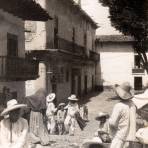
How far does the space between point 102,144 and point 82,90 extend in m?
26.5

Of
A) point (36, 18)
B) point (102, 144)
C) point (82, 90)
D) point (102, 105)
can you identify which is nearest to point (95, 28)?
point (82, 90)

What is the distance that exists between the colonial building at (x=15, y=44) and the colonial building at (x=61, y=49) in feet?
10.8

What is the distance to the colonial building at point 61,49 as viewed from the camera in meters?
23.0

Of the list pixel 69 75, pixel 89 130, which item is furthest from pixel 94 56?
pixel 89 130

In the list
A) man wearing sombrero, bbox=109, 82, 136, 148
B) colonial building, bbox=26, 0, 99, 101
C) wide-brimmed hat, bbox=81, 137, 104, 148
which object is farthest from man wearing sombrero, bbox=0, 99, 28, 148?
colonial building, bbox=26, 0, 99, 101

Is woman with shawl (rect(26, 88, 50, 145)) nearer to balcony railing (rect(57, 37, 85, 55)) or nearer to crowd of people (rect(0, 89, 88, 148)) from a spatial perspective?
A: crowd of people (rect(0, 89, 88, 148))

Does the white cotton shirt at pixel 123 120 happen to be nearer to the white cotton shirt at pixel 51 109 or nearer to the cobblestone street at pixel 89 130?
the cobblestone street at pixel 89 130

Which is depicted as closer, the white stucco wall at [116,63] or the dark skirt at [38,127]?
the dark skirt at [38,127]

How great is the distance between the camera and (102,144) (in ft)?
27.0

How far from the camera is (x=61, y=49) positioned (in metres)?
25.7

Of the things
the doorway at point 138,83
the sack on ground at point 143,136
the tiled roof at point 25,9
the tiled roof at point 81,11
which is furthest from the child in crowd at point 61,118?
the doorway at point 138,83

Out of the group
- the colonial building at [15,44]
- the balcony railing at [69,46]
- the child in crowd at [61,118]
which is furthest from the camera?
the balcony railing at [69,46]

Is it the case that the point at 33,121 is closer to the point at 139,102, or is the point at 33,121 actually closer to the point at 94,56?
the point at 139,102

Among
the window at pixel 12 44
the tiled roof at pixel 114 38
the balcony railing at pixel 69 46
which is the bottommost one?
the window at pixel 12 44
